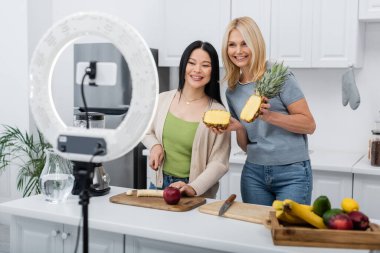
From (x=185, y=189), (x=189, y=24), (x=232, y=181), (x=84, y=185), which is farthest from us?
(x=189, y=24)

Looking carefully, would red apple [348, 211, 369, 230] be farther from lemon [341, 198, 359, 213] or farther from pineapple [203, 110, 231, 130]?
pineapple [203, 110, 231, 130]

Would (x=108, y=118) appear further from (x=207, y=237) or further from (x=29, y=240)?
(x=207, y=237)

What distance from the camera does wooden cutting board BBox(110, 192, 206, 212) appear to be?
180 centimetres

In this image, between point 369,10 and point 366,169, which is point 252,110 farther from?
point 369,10

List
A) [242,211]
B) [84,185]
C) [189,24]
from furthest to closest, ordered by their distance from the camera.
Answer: [189,24] < [242,211] < [84,185]

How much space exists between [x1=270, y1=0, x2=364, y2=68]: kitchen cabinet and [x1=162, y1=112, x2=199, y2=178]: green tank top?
155 cm

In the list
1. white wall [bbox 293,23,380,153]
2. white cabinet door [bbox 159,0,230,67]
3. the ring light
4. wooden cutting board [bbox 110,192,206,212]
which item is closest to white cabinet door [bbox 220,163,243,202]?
white wall [bbox 293,23,380,153]

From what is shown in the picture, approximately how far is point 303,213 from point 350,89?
Result: 2122mm

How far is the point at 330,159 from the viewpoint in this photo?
3.26 meters

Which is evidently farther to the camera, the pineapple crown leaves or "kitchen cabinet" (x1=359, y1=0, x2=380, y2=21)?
"kitchen cabinet" (x1=359, y1=0, x2=380, y2=21)

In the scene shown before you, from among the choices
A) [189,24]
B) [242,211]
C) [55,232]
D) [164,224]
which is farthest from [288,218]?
[189,24]

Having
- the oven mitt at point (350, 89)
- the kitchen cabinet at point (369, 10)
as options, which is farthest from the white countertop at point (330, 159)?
the kitchen cabinet at point (369, 10)

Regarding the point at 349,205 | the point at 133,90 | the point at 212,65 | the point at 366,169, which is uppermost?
the point at 212,65

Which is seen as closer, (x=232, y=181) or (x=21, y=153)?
(x=232, y=181)
